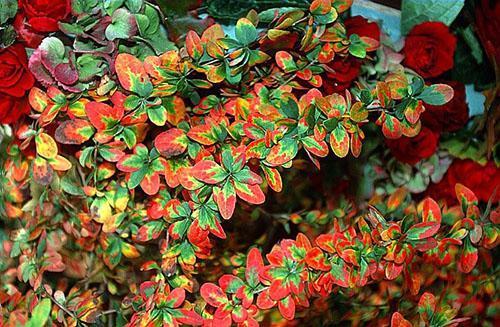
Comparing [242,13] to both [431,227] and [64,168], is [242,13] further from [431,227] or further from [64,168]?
[431,227]

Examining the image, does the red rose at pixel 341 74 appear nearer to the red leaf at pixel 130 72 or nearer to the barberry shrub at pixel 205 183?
the barberry shrub at pixel 205 183

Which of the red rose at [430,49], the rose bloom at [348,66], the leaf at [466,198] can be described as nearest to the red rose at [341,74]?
the rose bloom at [348,66]

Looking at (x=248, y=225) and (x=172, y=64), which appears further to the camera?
(x=248, y=225)

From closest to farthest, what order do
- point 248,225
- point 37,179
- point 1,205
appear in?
point 37,179 → point 1,205 → point 248,225

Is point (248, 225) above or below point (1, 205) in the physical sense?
below

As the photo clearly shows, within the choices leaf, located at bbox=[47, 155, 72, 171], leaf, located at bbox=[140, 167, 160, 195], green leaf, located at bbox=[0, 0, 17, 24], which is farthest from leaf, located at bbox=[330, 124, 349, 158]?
green leaf, located at bbox=[0, 0, 17, 24]

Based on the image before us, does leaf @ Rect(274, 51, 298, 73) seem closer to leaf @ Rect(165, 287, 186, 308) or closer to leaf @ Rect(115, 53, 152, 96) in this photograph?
leaf @ Rect(115, 53, 152, 96)

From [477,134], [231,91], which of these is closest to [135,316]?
[231,91]
